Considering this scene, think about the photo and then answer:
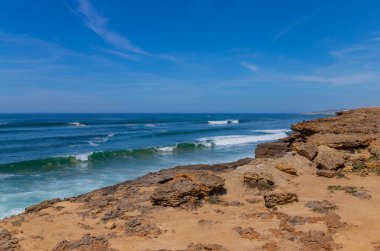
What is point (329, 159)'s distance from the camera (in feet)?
54.8

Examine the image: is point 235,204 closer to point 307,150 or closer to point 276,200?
point 276,200

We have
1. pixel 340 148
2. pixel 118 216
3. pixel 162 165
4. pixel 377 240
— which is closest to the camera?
pixel 377 240

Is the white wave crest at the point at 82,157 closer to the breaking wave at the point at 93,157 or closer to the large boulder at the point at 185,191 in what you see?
the breaking wave at the point at 93,157

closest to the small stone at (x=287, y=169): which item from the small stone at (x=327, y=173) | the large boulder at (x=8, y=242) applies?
the small stone at (x=327, y=173)

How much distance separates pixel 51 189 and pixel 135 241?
1293 centimetres

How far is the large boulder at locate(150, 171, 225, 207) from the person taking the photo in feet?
39.9

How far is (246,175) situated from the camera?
14086 mm

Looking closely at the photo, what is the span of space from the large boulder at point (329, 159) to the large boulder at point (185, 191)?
6.10 m

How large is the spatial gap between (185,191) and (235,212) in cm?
192

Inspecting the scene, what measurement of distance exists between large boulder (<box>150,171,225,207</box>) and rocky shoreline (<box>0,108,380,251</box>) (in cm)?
4

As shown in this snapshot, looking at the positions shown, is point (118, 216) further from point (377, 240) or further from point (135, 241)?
point (377, 240)

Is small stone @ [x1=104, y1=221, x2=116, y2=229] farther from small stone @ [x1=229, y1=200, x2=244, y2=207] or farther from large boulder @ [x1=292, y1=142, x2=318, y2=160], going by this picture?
large boulder @ [x1=292, y1=142, x2=318, y2=160]

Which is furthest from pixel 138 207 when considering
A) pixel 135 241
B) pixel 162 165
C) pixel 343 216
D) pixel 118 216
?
pixel 162 165

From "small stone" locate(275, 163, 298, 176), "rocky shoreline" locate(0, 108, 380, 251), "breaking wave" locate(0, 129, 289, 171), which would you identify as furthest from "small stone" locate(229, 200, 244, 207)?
"breaking wave" locate(0, 129, 289, 171)
